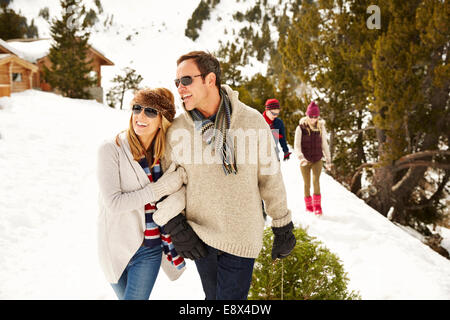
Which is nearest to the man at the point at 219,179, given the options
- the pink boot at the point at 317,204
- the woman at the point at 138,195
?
the woman at the point at 138,195

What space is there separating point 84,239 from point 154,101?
4.30m

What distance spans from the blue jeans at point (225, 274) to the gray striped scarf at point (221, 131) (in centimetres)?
55

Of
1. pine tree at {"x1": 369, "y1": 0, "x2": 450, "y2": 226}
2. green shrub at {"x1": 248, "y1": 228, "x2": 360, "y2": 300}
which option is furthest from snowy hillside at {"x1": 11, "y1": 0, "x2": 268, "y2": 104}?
green shrub at {"x1": 248, "y1": 228, "x2": 360, "y2": 300}

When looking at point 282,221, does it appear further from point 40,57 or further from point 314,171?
point 40,57

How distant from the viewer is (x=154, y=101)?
82.5 inches

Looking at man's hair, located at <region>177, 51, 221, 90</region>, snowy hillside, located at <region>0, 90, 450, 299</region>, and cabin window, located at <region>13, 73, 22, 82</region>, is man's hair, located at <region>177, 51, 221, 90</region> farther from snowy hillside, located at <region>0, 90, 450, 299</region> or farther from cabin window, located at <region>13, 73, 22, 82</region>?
cabin window, located at <region>13, 73, 22, 82</region>

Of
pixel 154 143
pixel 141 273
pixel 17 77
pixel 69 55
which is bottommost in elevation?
pixel 141 273

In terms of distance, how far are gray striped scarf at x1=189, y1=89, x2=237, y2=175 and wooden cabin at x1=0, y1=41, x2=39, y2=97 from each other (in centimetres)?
2239

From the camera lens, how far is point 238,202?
1970 millimetres

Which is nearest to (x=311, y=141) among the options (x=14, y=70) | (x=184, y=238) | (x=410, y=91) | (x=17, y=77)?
(x=184, y=238)

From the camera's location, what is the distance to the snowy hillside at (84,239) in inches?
162

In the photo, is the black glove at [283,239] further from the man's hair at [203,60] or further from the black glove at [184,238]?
the man's hair at [203,60]

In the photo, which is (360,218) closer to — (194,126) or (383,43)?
(194,126)
